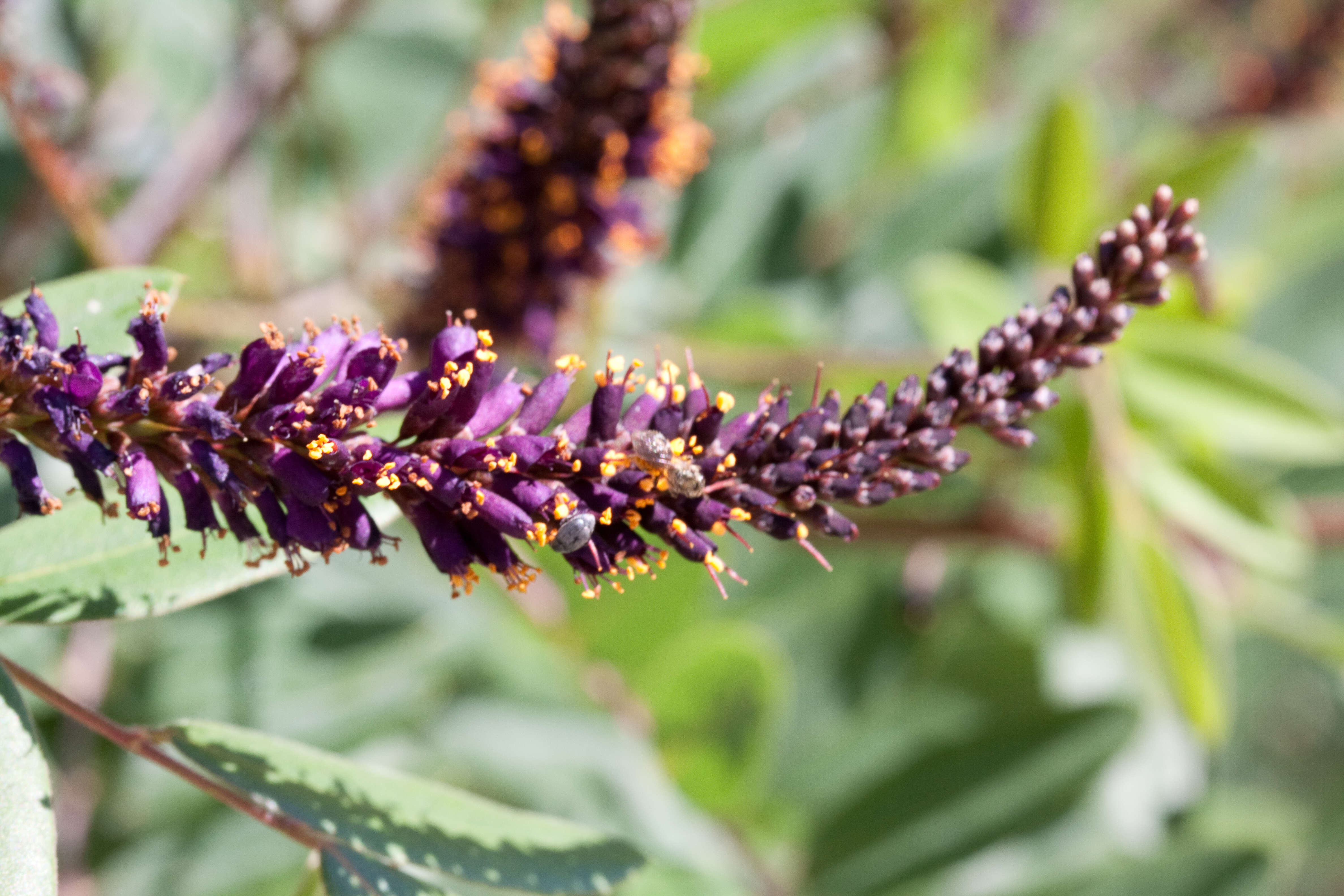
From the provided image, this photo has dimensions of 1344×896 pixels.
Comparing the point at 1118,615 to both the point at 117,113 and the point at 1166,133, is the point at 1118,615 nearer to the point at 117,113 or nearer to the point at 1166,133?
the point at 1166,133

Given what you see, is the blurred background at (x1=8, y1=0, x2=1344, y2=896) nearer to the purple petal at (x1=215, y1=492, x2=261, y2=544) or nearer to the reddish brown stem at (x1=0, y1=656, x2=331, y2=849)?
the reddish brown stem at (x1=0, y1=656, x2=331, y2=849)

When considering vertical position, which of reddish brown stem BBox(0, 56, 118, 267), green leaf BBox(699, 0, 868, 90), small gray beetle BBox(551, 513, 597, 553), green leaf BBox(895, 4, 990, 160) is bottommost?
small gray beetle BBox(551, 513, 597, 553)

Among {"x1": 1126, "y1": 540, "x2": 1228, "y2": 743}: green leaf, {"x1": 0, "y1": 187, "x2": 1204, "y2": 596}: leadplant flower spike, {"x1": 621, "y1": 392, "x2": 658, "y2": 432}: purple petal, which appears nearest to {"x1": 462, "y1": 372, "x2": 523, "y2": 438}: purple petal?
{"x1": 0, "y1": 187, "x2": 1204, "y2": 596}: leadplant flower spike

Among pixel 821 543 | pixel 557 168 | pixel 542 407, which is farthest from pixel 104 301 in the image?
pixel 821 543

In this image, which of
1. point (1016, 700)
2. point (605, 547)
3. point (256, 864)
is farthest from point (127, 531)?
point (1016, 700)

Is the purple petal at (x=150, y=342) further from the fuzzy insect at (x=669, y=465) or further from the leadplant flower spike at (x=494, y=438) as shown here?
the fuzzy insect at (x=669, y=465)

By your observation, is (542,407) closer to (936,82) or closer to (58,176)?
(58,176)

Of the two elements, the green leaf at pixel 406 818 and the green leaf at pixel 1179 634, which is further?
the green leaf at pixel 1179 634

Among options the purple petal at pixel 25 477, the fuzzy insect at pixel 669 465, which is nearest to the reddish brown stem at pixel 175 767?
the purple petal at pixel 25 477
